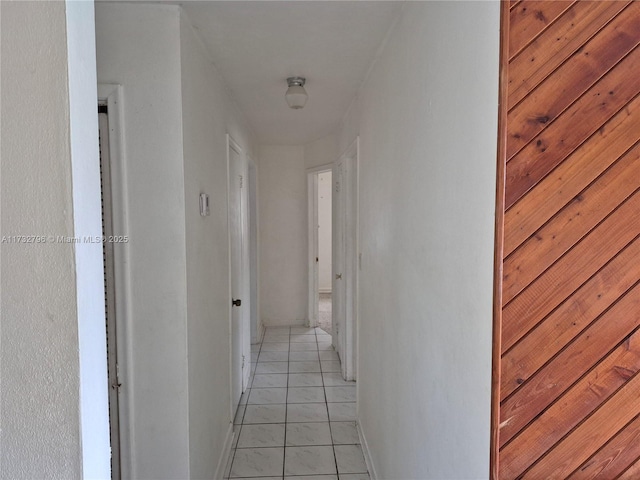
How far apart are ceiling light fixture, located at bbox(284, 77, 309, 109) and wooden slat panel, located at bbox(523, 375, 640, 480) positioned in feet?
7.09

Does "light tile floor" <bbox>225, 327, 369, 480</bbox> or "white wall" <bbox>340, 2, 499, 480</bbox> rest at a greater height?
"white wall" <bbox>340, 2, 499, 480</bbox>

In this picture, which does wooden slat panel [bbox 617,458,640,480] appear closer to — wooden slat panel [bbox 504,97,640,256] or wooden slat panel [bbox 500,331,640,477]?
wooden slat panel [bbox 500,331,640,477]

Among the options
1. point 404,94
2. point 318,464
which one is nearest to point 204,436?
point 318,464

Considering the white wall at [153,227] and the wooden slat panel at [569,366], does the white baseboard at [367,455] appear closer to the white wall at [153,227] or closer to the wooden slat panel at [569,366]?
the white wall at [153,227]

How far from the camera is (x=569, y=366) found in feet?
2.99

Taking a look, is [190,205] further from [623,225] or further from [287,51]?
[623,225]

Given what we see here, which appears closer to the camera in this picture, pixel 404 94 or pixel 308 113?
pixel 404 94

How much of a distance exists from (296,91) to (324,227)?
500cm

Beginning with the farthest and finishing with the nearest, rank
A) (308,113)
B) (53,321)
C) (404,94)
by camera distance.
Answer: (308,113), (404,94), (53,321)

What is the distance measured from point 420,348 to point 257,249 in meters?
3.61

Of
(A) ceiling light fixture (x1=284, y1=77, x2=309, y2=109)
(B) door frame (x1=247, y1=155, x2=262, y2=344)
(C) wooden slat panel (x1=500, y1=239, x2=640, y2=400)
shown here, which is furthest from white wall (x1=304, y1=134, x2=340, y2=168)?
(C) wooden slat panel (x1=500, y1=239, x2=640, y2=400)

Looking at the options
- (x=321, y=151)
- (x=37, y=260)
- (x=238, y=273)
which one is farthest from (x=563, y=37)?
(x=321, y=151)

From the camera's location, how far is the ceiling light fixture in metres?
2.50

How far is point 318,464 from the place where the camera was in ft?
8.26
